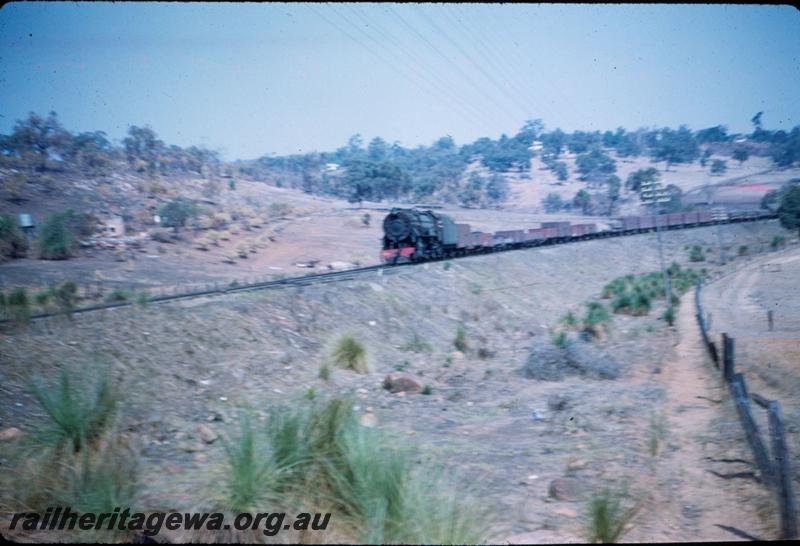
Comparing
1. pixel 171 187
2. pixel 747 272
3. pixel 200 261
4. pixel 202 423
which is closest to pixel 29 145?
pixel 171 187

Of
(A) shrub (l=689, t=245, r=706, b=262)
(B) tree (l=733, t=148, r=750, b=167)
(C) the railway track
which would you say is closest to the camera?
(C) the railway track

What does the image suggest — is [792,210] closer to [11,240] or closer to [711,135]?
[11,240]

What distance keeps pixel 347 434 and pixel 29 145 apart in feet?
185

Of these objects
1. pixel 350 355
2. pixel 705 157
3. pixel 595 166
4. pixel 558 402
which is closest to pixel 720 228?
pixel 558 402

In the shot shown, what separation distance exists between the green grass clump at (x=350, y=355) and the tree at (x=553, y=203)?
8194 cm

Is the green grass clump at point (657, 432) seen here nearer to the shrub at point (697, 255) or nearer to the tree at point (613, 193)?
the shrub at point (697, 255)

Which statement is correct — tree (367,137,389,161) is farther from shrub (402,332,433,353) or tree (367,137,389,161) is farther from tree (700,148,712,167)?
shrub (402,332,433,353)

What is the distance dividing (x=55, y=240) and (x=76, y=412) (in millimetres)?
28781

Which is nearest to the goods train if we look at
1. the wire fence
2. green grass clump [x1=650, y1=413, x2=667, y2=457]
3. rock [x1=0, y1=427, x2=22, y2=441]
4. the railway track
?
the railway track

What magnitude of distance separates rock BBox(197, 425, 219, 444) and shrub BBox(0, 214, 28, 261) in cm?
2594

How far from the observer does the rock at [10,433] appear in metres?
8.09

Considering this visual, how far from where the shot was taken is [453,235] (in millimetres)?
36906

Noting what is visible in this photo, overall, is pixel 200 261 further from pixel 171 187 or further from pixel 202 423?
pixel 202 423

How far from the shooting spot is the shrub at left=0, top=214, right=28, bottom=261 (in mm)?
29484
